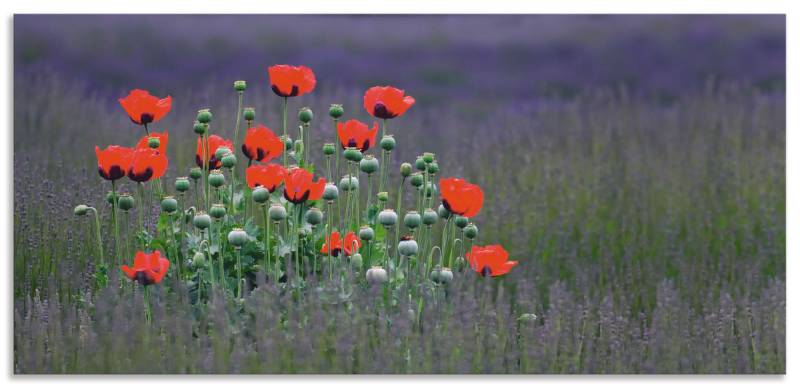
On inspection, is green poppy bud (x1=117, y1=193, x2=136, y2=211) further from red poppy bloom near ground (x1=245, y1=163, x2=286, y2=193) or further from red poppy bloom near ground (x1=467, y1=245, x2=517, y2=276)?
red poppy bloom near ground (x1=467, y1=245, x2=517, y2=276)

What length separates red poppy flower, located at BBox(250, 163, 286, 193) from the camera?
121 inches

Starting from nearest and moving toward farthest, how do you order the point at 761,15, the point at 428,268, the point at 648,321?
the point at 428,268 → the point at 761,15 → the point at 648,321

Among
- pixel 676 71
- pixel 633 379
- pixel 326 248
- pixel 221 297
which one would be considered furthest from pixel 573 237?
pixel 221 297

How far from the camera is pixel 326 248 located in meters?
3.23

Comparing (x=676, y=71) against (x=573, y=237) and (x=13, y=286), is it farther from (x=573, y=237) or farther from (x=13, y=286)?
(x=13, y=286)

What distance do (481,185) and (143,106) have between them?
1.68 metres

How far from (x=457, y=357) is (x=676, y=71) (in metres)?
1.38

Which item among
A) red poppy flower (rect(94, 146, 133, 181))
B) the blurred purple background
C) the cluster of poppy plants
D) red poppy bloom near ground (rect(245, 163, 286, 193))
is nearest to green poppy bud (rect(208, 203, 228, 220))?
the cluster of poppy plants

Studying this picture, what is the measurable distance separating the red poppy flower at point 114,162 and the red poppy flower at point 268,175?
284mm

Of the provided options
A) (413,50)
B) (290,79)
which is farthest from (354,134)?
(413,50)

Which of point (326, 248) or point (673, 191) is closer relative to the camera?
point (326, 248)

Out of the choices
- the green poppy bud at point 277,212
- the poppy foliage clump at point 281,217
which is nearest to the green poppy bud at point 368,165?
the poppy foliage clump at point 281,217

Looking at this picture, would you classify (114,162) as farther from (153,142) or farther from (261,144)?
(261,144)

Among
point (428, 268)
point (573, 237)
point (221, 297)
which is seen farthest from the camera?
point (573, 237)
